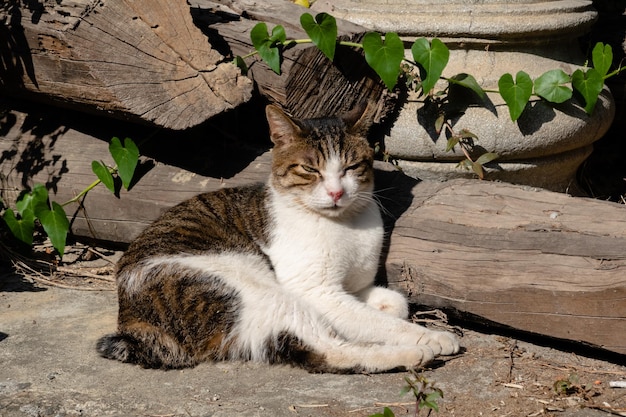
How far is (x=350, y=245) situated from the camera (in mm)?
3943

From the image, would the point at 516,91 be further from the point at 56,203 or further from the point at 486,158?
the point at 56,203

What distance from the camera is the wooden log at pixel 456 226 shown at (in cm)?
353

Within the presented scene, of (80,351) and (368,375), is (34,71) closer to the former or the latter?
(80,351)

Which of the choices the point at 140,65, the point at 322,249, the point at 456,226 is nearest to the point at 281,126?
the point at 322,249

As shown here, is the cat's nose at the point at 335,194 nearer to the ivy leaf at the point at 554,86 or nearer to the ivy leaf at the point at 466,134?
the ivy leaf at the point at 466,134

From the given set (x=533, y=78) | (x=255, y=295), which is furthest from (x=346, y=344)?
(x=533, y=78)

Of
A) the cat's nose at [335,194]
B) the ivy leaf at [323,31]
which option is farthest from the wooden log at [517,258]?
the ivy leaf at [323,31]

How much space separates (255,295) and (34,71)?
2.07 m

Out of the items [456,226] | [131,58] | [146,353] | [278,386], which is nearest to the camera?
[278,386]

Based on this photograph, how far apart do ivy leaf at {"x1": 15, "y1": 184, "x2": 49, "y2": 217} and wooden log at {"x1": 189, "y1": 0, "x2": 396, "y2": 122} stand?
1483 millimetres

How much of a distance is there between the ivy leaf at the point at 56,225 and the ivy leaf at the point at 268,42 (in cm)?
164

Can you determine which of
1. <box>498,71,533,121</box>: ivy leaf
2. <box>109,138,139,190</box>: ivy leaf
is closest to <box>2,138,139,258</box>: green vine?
<box>109,138,139,190</box>: ivy leaf

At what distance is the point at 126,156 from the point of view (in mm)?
4641

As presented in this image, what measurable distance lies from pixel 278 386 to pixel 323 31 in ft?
6.95
